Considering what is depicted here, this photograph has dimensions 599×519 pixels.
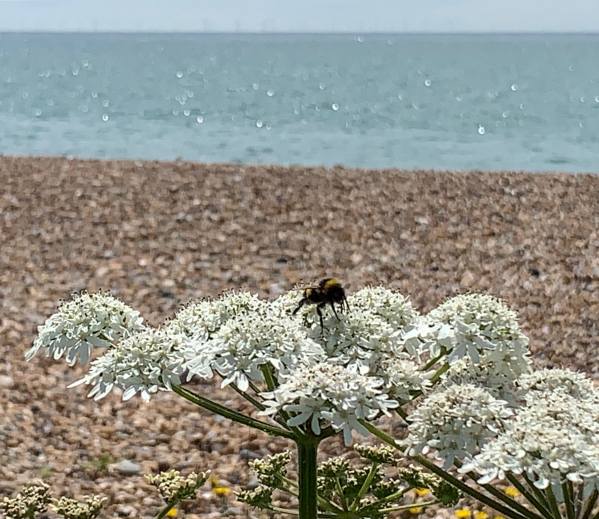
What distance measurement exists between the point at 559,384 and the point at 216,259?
7070mm

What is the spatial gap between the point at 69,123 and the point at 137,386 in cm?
2830

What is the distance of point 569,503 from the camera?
7.89 feet

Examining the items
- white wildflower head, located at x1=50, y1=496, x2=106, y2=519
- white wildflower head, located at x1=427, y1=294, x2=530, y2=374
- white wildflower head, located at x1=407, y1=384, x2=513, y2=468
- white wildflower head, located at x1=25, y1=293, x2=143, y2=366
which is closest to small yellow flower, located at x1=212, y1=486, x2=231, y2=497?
white wildflower head, located at x1=50, y1=496, x2=106, y2=519

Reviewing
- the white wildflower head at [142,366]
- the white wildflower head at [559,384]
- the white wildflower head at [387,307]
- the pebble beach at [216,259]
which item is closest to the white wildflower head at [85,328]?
the white wildflower head at [142,366]

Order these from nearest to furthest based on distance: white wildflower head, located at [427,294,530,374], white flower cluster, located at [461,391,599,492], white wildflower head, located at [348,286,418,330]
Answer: white flower cluster, located at [461,391,599,492], white wildflower head, located at [427,294,530,374], white wildflower head, located at [348,286,418,330]

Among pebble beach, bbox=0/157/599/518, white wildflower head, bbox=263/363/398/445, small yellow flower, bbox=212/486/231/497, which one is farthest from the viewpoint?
pebble beach, bbox=0/157/599/518

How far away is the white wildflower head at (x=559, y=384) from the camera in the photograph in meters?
2.61

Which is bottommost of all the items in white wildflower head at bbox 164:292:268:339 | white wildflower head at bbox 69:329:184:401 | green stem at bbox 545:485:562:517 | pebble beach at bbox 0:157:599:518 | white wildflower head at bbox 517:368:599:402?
green stem at bbox 545:485:562:517

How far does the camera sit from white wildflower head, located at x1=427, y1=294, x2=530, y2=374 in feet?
8.50

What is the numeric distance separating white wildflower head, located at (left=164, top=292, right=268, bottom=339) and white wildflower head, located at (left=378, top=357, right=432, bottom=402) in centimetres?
37

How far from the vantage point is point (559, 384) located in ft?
8.57

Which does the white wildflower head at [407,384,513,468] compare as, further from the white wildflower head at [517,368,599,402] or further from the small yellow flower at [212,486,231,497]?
the small yellow flower at [212,486,231,497]

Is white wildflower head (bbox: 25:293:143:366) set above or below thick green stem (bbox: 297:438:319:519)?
above

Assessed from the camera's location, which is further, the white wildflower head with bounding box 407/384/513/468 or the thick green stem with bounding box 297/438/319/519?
the thick green stem with bounding box 297/438/319/519
